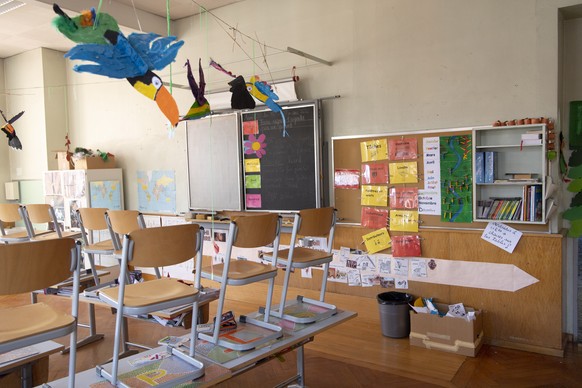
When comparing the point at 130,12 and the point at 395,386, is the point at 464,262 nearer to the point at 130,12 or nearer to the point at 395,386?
the point at 395,386

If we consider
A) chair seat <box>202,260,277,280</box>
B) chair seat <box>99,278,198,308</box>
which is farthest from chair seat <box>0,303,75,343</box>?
chair seat <box>202,260,277,280</box>

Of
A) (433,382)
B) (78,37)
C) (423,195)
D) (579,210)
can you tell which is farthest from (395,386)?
(78,37)

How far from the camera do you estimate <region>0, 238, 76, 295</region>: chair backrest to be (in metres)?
1.87

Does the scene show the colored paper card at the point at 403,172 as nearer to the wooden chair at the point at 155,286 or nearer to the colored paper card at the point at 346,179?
the colored paper card at the point at 346,179

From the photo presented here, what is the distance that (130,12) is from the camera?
5.26 meters

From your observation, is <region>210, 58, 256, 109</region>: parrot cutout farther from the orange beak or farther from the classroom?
the orange beak

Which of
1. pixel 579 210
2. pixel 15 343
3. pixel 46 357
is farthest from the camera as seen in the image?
pixel 579 210

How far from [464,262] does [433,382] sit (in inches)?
44.1

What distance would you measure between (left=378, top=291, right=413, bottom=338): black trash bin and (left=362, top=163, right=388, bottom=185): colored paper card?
106 centimetres

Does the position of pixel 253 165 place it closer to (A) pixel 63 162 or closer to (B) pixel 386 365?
(B) pixel 386 365

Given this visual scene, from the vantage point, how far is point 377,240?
4301 mm

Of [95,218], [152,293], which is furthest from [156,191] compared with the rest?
[152,293]

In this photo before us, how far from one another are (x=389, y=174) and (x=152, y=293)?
252cm

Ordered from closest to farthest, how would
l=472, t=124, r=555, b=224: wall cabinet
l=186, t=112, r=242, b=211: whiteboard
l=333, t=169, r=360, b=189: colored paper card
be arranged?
l=472, t=124, r=555, b=224: wall cabinet
l=333, t=169, r=360, b=189: colored paper card
l=186, t=112, r=242, b=211: whiteboard
